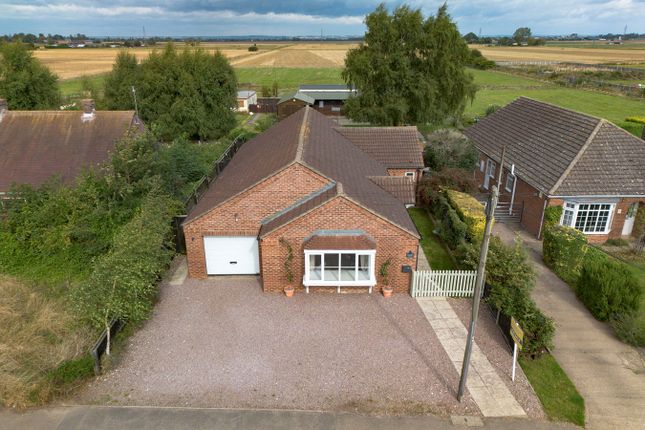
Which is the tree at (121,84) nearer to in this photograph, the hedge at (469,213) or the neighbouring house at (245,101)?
the neighbouring house at (245,101)

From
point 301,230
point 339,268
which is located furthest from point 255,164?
point 339,268

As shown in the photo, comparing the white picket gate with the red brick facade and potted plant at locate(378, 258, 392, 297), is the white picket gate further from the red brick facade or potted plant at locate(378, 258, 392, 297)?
the red brick facade

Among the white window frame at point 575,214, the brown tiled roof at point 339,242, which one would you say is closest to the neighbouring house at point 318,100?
the white window frame at point 575,214

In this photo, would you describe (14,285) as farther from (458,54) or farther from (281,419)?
(458,54)

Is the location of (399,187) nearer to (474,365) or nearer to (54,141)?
(474,365)

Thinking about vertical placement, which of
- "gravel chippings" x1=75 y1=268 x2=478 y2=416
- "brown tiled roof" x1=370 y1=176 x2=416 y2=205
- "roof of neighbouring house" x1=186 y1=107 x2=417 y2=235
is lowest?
"gravel chippings" x1=75 y1=268 x2=478 y2=416

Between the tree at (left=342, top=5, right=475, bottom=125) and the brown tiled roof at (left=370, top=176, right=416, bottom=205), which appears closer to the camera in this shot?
the brown tiled roof at (left=370, top=176, right=416, bottom=205)

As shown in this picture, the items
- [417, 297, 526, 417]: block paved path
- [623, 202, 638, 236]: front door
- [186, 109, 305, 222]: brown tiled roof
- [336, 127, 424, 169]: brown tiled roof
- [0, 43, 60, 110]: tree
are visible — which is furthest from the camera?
[0, 43, 60, 110]: tree

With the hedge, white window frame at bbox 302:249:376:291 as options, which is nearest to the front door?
the hedge
